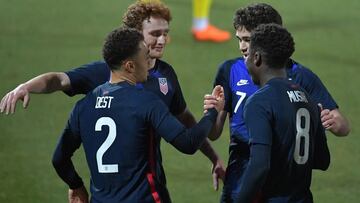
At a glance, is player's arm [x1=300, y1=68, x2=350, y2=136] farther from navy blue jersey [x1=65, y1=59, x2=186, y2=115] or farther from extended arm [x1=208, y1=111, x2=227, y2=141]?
navy blue jersey [x1=65, y1=59, x2=186, y2=115]

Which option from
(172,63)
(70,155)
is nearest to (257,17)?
(70,155)

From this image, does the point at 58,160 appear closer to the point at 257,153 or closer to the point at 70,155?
the point at 70,155

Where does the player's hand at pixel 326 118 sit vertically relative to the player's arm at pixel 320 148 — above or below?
above

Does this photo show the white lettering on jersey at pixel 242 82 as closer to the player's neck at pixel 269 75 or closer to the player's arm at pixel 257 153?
the player's neck at pixel 269 75

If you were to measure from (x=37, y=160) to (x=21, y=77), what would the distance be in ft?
5.86

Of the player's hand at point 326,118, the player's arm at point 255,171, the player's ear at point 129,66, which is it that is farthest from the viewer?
the player's hand at point 326,118

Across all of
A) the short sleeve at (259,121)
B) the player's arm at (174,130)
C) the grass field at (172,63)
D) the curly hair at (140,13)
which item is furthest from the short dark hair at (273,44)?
the grass field at (172,63)

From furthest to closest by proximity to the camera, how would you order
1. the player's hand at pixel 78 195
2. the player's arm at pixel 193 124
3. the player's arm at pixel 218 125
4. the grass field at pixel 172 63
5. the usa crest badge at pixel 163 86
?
the grass field at pixel 172 63, the player's arm at pixel 193 124, the player's arm at pixel 218 125, the usa crest badge at pixel 163 86, the player's hand at pixel 78 195

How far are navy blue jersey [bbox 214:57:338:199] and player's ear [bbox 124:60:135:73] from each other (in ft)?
2.25

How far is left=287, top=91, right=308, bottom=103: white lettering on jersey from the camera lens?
12.6 ft

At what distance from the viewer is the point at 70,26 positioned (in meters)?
10.4

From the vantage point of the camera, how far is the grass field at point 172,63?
6.73 metres

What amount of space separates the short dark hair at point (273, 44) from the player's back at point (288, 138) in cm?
10

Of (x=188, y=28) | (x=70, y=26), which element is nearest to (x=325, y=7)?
(x=188, y=28)
